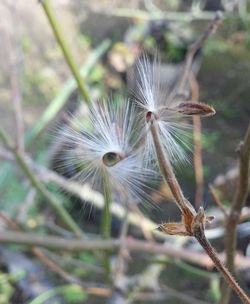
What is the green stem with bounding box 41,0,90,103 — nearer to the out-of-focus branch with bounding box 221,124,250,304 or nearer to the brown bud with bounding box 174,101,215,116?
the out-of-focus branch with bounding box 221,124,250,304

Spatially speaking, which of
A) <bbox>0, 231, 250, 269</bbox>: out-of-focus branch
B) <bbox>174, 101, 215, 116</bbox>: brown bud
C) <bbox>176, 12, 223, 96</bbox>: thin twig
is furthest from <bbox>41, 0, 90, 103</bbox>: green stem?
<bbox>174, 101, 215, 116</bbox>: brown bud

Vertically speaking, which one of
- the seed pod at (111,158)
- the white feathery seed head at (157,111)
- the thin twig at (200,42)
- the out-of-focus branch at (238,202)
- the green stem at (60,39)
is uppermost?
the thin twig at (200,42)

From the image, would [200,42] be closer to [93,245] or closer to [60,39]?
[60,39]

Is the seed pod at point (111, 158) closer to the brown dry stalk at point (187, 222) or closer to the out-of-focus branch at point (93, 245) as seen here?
the brown dry stalk at point (187, 222)

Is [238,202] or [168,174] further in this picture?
[238,202]

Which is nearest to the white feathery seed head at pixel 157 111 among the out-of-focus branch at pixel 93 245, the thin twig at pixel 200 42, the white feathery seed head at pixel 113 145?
the white feathery seed head at pixel 113 145

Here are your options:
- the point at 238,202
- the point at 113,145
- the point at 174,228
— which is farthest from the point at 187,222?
the point at 238,202

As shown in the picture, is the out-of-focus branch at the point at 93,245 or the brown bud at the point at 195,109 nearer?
the brown bud at the point at 195,109
